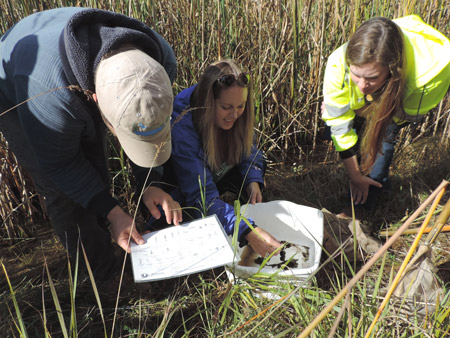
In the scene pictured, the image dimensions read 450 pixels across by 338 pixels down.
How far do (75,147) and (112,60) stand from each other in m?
0.43

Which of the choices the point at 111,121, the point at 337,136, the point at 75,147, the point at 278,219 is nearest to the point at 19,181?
the point at 75,147

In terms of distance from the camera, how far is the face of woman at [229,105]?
1.66 meters

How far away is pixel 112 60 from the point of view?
1.03 m

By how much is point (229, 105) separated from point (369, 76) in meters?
0.66

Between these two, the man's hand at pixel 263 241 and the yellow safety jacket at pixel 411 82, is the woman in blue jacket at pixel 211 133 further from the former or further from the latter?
the yellow safety jacket at pixel 411 82

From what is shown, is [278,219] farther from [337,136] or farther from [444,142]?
[444,142]

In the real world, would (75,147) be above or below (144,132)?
below

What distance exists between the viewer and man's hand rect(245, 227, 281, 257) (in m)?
1.44

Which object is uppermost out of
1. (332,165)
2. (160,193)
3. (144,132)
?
(144,132)

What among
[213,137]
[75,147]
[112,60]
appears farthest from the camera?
[213,137]

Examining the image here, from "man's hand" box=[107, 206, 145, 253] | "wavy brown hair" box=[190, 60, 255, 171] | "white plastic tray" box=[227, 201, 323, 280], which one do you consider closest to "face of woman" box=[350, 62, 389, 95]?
"wavy brown hair" box=[190, 60, 255, 171]

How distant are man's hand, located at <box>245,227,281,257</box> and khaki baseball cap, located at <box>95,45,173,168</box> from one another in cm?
61

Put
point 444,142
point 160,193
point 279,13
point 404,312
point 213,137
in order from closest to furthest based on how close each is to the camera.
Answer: point 404,312, point 160,193, point 213,137, point 279,13, point 444,142

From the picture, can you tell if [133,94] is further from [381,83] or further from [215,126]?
[381,83]
